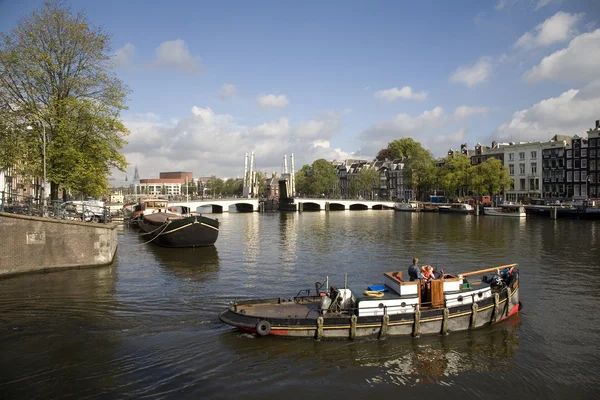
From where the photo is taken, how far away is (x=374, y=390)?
A: 562 inches

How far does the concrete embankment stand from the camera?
26016 millimetres

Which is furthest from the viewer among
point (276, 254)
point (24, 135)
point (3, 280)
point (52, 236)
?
point (276, 254)

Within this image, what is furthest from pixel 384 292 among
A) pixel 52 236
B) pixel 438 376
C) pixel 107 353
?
pixel 52 236

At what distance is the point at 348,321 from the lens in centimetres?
1794

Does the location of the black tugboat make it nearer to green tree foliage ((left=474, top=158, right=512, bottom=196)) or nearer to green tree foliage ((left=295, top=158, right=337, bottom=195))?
green tree foliage ((left=474, top=158, right=512, bottom=196))

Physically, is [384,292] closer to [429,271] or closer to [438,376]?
[429,271]

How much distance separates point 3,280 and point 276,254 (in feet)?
71.6

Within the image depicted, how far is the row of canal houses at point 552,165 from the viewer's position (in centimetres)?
9694

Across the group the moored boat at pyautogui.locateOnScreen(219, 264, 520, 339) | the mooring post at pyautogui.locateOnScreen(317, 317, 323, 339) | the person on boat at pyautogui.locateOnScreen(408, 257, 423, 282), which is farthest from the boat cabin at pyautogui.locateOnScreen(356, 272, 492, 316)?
the mooring post at pyautogui.locateOnScreen(317, 317, 323, 339)

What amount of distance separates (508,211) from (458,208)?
14916 millimetres

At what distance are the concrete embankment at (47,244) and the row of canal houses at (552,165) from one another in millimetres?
101056

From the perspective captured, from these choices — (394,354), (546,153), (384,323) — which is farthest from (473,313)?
(546,153)

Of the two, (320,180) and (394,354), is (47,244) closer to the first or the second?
(394,354)

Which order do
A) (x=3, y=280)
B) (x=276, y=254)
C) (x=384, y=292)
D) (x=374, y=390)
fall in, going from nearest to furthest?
(x=374, y=390) → (x=384, y=292) → (x=3, y=280) → (x=276, y=254)
